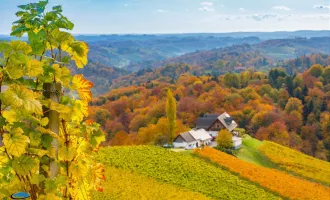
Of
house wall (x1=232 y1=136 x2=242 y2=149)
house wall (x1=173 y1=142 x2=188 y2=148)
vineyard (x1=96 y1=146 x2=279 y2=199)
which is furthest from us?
house wall (x1=232 y1=136 x2=242 y2=149)

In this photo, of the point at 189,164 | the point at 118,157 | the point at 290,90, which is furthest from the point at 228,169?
the point at 290,90

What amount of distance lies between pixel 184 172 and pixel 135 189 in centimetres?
661

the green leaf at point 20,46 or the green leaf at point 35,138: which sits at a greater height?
the green leaf at point 20,46

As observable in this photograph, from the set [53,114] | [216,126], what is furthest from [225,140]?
[53,114]

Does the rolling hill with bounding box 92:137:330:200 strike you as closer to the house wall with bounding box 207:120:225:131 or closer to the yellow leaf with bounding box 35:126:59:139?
the yellow leaf with bounding box 35:126:59:139

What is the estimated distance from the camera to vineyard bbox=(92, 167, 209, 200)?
19.7m

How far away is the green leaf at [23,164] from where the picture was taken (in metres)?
3.33

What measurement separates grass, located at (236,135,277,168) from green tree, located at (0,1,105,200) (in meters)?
38.6

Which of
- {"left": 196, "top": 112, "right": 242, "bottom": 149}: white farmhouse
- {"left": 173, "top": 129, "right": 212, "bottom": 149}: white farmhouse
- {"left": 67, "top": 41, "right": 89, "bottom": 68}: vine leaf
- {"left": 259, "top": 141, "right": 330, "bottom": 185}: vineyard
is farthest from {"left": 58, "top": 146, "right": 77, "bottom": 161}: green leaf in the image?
{"left": 196, "top": 112, "right": 242, "bottom": 149}: white farmhouse

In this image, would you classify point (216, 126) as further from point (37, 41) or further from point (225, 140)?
point (37, 41)

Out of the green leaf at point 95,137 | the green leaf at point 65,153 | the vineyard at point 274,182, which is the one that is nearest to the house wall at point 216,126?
the vineyard at point 274,182

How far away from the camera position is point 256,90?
105500mm

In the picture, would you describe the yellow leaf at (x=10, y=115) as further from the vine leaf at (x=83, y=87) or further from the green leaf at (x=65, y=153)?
the vine leaf at (x=83, y=87)

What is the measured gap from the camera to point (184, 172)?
89.7 feet
